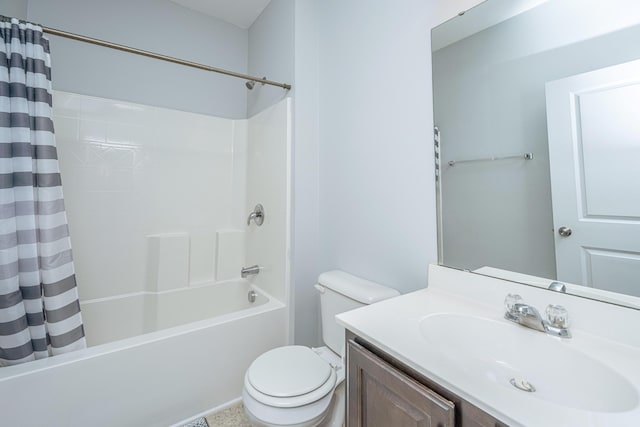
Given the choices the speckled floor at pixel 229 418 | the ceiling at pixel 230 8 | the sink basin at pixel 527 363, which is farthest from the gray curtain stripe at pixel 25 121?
the sink basin at pixel 527 363

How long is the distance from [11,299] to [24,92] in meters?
0.87

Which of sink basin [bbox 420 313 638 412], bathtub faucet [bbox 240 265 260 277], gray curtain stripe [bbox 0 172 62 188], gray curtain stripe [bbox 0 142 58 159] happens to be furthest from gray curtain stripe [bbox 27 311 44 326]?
sink basin [bbox 420 313 638 412]

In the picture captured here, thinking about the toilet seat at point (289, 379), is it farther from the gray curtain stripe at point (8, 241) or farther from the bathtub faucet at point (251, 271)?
the gray curtain stripe at point (8, 241)

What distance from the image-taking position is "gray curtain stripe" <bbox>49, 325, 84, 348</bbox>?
1177mm

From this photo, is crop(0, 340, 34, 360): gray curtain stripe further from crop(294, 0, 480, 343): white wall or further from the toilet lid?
crop(294, 0, 480, 343): white wall

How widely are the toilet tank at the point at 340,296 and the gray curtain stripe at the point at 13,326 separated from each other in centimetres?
129

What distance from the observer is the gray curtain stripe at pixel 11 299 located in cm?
107

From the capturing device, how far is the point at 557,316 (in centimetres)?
74

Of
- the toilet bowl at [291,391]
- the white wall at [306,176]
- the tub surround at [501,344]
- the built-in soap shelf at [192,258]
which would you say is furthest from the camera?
the built-in soap shelf at [192,258]

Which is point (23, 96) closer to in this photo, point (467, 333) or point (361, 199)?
point (361, 199)

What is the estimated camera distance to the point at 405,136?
123 centimetres

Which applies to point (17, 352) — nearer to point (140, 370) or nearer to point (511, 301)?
point (140, 370)

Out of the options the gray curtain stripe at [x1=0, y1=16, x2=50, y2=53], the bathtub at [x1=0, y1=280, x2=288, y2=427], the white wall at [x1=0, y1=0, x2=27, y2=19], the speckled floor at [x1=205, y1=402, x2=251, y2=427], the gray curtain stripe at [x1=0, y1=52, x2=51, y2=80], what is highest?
the white wall at [x1=0, y1=0, x2=27, y2=19]

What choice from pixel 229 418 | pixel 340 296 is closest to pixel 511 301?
pixel 340 296
